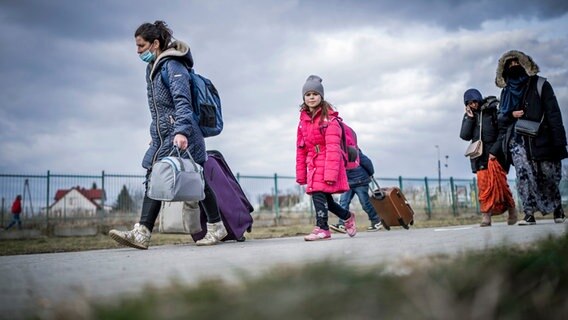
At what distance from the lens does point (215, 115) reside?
5340 mm

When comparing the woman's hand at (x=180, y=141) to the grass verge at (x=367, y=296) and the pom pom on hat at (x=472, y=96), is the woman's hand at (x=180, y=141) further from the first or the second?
the pom pom on hat at (x=472, y=96)

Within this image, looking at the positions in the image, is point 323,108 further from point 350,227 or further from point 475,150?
point 475,150

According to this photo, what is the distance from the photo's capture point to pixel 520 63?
7.63m

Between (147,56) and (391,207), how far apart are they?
5.07m

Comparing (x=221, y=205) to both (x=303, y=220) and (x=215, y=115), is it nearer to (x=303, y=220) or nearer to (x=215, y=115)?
(x=215, y=115)

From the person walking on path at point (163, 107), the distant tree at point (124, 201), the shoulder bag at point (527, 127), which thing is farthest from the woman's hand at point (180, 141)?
the distant tree at point (124, 201)

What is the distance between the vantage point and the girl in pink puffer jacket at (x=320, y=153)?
5.68m

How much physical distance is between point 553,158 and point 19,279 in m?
6.72

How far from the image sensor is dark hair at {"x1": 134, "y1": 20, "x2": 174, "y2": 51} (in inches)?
202

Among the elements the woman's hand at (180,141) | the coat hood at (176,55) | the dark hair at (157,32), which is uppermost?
the dark hair at (157,32)

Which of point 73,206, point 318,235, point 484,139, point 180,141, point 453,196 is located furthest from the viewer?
point 453,196

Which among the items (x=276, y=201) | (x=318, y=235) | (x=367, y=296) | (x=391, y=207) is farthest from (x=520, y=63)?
(x=276, y=201)

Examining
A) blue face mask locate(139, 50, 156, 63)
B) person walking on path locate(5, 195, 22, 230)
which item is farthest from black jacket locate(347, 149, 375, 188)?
person walking on path locate(5, 195, 22, 230)

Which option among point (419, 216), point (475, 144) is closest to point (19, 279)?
point (475, 144)
